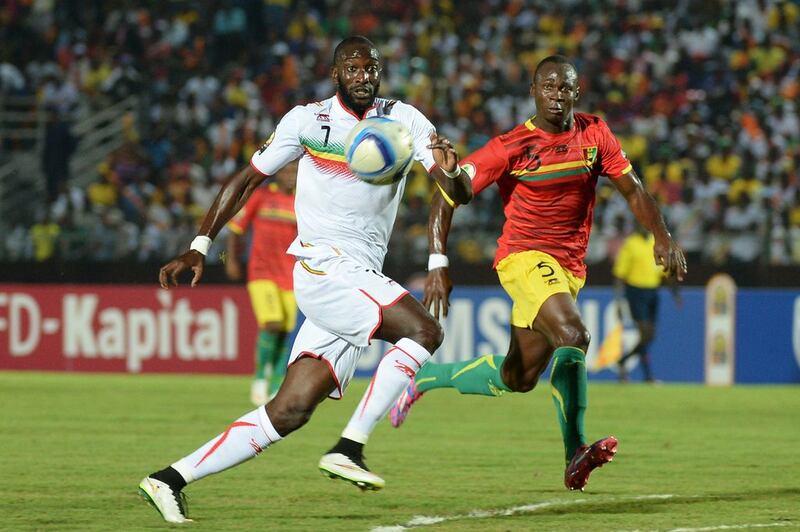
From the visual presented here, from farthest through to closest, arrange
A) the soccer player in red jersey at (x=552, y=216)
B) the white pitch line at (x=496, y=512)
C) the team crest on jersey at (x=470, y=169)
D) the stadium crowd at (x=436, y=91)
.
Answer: the stadium crowd at (x=436, y=91) → the team crest on jersey at (x=470, y=169) → the soccer player in red jersey at (x=552, y=216) → the white pitch line at (x=496, y=512)

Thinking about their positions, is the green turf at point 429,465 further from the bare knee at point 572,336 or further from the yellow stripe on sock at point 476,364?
the bare knee at point 572,336

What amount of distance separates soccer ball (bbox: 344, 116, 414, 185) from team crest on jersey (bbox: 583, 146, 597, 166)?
1849 millimetres

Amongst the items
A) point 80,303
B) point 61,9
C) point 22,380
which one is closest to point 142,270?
point 80,303

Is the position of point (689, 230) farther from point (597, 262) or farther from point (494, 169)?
point (494, 169)

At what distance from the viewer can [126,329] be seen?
1980 cm

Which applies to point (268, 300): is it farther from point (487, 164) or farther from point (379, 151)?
point (379, 151)

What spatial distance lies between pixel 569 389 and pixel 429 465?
68.8 inches

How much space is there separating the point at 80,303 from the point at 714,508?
45.8ft

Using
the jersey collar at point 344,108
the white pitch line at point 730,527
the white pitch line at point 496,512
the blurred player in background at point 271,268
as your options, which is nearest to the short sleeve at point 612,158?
the jersey collar at point 344,108

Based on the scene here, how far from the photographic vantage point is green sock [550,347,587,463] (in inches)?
313

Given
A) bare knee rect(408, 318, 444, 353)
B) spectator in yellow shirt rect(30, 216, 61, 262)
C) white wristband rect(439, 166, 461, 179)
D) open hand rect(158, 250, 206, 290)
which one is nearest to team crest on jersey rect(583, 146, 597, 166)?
white wristband rect(439, 166, 461, 179)

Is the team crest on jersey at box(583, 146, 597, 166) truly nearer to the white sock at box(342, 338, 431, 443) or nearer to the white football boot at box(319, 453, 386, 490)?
the white sock at box(342, 338, 431, 443)

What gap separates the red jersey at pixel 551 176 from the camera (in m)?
8.48

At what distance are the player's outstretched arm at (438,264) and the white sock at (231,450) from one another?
105 cm
